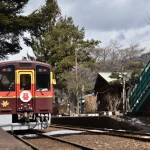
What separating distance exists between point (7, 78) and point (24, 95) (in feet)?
3.05

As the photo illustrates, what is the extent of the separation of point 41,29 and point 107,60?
2912cm

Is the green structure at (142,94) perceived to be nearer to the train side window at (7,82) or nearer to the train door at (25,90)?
the train door at (25,90)

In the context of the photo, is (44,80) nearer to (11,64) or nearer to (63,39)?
(11,64)

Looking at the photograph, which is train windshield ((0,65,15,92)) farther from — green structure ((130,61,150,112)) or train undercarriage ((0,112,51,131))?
green structure ((130,61,150,112))

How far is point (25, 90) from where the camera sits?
13.4m

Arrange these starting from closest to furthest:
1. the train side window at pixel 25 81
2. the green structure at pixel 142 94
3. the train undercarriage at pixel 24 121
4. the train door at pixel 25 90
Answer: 1. the train undercarriage at pixel 24 121
2. the train door at pixel 25 90
3. the train side window at pixel 25 81
4. the green structure at pixel 142 94

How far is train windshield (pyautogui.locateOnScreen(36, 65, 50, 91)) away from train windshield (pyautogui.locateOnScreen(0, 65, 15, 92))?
3.22 feet

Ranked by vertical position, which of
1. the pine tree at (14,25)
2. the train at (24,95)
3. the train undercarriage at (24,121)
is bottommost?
the train undercarriage at (24,121)

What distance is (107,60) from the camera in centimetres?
5088

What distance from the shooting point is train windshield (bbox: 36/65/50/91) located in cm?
1360

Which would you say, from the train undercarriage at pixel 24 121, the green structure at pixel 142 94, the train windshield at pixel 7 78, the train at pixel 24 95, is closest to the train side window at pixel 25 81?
the train at pixel 24 95

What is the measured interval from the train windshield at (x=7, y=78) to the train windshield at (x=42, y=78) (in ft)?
3.22

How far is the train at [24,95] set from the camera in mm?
13109

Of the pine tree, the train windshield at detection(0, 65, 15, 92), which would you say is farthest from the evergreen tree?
the train windshield at detection(0, 65, 15, 92)
